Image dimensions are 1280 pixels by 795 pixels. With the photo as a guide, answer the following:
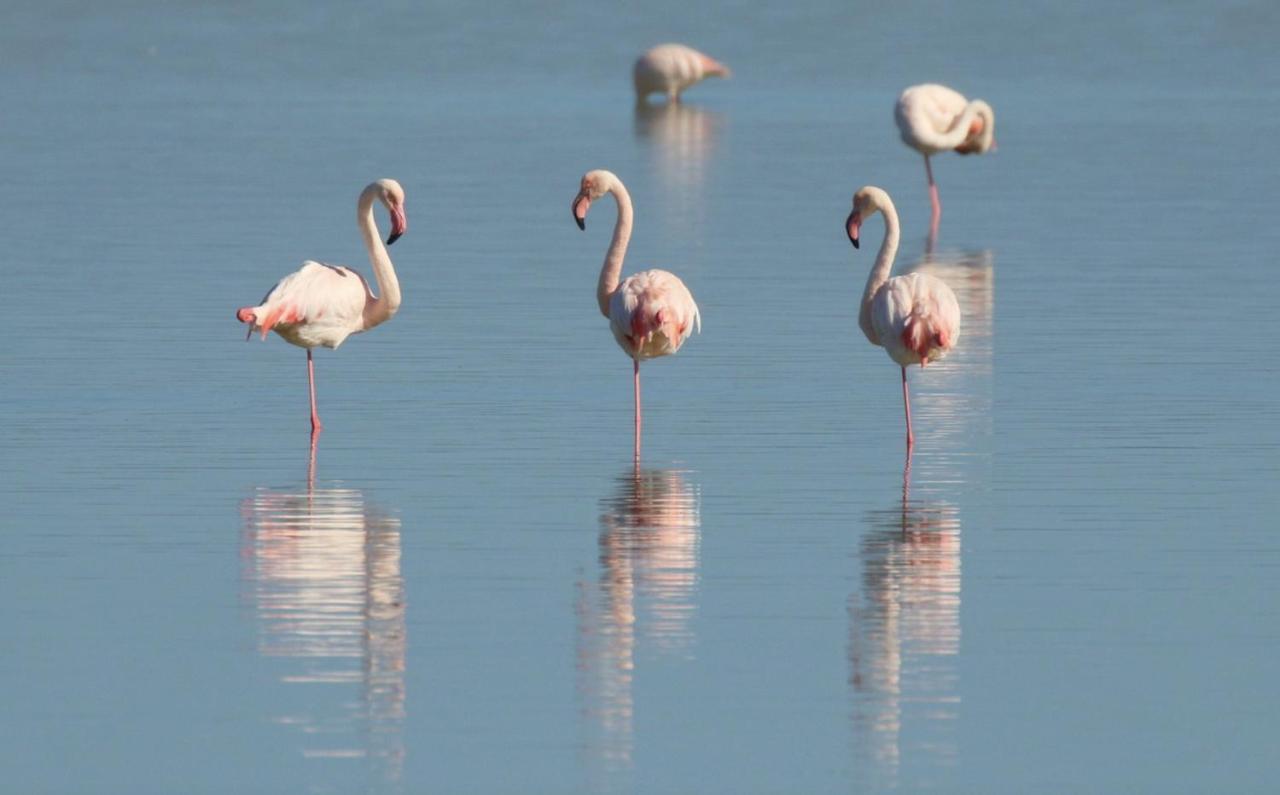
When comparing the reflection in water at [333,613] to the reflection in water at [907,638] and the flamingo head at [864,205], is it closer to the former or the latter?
the reflection in water at [907,638]

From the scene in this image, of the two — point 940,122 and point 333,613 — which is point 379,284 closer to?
point 333,613

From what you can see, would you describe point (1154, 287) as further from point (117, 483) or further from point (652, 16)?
point (652, 16)

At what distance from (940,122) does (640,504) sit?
48.2 feet

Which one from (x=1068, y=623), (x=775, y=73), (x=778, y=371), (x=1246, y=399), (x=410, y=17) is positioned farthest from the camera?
(x=410, y=17)

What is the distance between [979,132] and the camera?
23672 mm

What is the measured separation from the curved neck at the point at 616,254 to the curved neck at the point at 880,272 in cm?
110

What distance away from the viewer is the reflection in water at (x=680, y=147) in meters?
21.3

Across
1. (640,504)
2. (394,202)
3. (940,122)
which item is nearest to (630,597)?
(640,504)

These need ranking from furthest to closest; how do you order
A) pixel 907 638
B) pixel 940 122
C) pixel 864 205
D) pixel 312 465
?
pixel 940 122, pixel 864 205, pixel 312 465, pixel 907 638

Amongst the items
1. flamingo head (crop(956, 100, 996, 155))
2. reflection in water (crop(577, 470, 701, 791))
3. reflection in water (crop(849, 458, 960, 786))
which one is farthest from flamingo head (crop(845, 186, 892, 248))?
flamingo head (crop(956, 100, 996, 155))

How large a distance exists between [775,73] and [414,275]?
29177mm

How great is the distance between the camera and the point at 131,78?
133 feet

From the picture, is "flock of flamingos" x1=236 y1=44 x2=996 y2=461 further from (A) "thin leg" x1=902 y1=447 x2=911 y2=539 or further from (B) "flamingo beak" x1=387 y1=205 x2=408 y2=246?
(A) "thin leg" x1=902 y1=447 x2=911 y2=539

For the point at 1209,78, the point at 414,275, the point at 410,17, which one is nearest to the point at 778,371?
the point at 414,275
